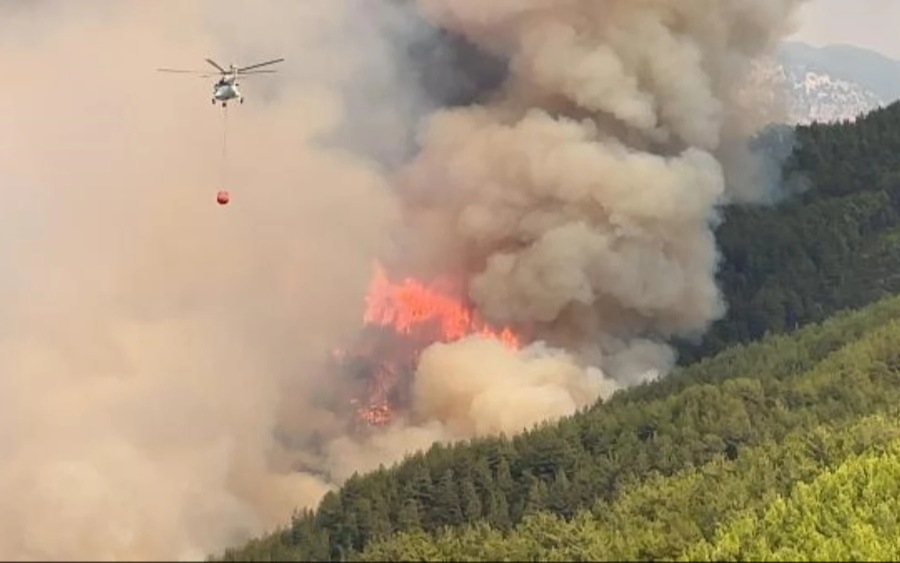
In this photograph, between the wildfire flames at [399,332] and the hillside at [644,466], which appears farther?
the wildfire flames at [399,332]

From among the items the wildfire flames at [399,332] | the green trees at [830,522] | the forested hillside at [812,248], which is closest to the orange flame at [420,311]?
the wildfire flames at [399,332]

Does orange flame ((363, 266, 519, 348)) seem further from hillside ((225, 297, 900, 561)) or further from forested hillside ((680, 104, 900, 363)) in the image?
forested hillside ((680, 104, 900, 363))

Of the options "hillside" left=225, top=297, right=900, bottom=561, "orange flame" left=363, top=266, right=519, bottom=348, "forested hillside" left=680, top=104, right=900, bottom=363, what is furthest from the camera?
"forested hillside" left=680, top=104, right=900, bottom=363

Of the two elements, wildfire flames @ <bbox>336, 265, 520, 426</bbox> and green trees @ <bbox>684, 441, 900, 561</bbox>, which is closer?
green trees @ <bbox>684, 441, 900, 561</bbox>

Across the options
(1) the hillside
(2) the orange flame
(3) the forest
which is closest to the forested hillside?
(3) the forest

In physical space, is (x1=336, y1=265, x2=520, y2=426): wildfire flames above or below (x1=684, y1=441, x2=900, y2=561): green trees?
above

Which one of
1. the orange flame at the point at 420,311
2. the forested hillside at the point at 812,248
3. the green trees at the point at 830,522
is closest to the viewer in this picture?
the green trees at the point at 830,522

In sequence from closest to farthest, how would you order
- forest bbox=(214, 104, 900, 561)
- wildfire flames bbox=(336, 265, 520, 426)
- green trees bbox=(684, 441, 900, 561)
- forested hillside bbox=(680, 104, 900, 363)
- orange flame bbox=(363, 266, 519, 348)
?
forest bbox=(214, 104, 900, 561)
green trees bbox=(684, 441, 900, 561)
wildfire flames bbox=(336, 265, 520, 426)
orange flame bbox=(363, 266, 519, 348)
forested hillside bbox=(680, 104, 900, 363)

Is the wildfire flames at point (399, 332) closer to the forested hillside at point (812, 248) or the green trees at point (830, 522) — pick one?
the forested hillside at point (812, 248)
